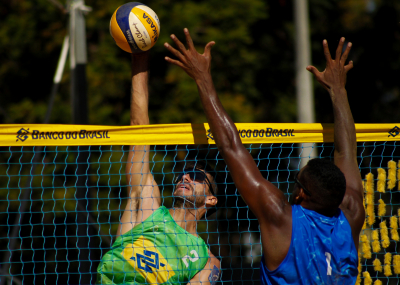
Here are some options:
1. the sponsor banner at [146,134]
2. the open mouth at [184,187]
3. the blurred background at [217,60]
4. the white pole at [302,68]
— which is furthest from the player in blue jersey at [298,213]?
the blurred background at [217,60]

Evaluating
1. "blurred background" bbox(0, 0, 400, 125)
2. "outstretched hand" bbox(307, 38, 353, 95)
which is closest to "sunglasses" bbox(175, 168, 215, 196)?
"outstretched hand" bbox(307, 38, 353, 95)

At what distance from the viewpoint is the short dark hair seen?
2322 mm

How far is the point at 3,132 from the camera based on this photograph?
3178 millimetres

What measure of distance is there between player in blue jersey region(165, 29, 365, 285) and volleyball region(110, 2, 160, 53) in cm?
82

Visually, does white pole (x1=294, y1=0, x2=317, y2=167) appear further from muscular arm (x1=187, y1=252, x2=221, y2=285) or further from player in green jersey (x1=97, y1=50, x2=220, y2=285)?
muscular arm (x1=187, y1=252, x2=221, y2=285)

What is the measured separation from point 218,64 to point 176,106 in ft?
6.49

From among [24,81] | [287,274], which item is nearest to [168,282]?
[287,274]

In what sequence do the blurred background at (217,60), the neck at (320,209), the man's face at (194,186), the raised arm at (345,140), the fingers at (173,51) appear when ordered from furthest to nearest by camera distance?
the blurred background at (217,60) → the man's face at (194,186) → the raised arm at (345,140) → the fingers at (173,51) → the neck at (320,209)

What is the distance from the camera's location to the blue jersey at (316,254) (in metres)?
2.25

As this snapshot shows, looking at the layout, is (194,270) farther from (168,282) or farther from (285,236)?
(285,236)

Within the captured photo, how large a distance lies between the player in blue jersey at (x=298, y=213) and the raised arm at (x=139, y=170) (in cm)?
80

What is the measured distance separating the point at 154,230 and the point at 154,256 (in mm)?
196

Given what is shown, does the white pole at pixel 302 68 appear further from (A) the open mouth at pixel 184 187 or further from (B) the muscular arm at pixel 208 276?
(B) the muscular arm at pixel 208 276

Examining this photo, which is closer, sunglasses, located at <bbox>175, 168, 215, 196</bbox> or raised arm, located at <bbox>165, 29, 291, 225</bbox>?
raised arm, located at <bbox>165, 29, 291, 225</bbox>
